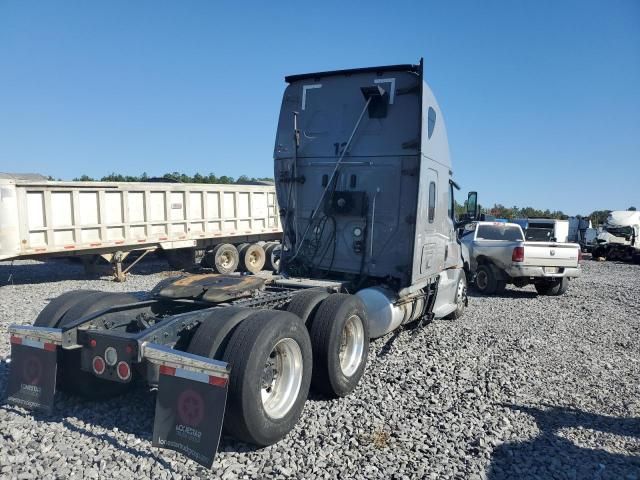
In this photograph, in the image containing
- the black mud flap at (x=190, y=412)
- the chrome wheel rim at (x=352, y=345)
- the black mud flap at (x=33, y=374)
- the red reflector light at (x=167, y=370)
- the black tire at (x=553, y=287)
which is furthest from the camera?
the black tire at (x=553, y=287)

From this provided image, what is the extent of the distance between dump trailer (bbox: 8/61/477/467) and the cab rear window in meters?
4.58

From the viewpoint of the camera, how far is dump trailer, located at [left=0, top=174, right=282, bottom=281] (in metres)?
10.8

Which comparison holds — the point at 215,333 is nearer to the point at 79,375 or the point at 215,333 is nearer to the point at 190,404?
the point at 190,404

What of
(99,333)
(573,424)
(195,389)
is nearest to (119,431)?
(99,333)

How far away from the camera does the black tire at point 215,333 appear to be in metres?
3.73

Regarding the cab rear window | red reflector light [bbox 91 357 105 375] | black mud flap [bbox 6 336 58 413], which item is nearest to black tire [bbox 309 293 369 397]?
red reflector light [bbox 91 357 105 375]

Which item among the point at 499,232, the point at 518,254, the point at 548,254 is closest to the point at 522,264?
the point at 518,254

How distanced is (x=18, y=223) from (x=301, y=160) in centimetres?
724

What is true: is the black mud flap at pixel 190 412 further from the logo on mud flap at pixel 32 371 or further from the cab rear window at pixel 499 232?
the cab rear window at pixel 499 232

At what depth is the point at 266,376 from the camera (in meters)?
4.05

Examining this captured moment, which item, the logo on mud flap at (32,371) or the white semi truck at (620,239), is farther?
the white semi truck at (620,239)

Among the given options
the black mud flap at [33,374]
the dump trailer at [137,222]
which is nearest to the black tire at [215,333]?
the black mud flap at [33,374]

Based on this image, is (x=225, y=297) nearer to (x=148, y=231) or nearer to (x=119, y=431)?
(x=119, y=431)

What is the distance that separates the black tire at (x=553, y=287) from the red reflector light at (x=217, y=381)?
1152 cm
